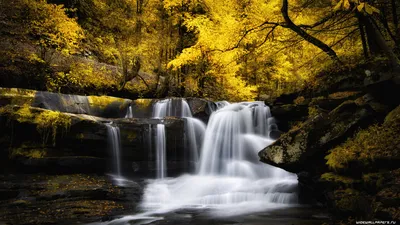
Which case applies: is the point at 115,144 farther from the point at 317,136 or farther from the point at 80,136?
the point at 317,136

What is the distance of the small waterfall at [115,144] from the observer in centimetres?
1066

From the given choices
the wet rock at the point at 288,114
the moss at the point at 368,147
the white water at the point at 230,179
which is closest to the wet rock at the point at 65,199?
the white water at the point at 230,179

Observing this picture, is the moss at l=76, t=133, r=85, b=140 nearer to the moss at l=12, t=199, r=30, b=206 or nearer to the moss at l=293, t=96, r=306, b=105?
the moss at l=12, t=199, r=30, b=206

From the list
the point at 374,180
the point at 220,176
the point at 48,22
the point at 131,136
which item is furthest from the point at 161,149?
the point at 48,22

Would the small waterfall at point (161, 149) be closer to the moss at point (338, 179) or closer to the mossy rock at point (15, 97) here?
the mossy rock at point (15, 97)

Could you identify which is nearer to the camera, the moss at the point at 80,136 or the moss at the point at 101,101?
the moss at the point at 80,136

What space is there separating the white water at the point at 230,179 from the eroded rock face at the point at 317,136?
5.31 ft

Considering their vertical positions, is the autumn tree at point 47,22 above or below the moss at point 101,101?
above

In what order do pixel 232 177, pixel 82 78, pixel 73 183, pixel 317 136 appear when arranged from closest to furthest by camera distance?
1. pixel 317 136
2. pixel 73 183
3. pixel 232 177
4. pixel 82 78

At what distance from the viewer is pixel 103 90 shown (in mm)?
15656

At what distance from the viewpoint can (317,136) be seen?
22.0 ft

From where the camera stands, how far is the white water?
8.23m

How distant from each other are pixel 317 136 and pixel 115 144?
7.05 meters

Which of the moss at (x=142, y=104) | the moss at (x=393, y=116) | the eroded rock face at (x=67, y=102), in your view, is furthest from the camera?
the moss at (x=142, y=104)
